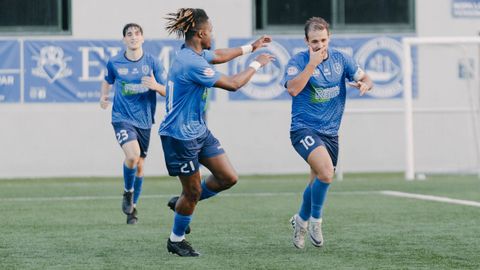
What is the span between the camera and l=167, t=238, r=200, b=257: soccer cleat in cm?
963

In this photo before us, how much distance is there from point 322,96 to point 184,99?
4.97ft

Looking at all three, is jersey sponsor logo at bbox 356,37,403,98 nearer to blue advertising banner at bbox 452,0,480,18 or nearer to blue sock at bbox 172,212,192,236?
blue advertising banner at bbox 452,0,480,18

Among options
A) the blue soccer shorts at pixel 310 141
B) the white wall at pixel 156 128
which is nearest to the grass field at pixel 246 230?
the blue soccer shorts at pixel 310 141

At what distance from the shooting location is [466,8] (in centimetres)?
2441

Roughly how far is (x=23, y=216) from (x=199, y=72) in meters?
5.15

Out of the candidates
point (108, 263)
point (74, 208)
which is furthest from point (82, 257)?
point (74, 208)

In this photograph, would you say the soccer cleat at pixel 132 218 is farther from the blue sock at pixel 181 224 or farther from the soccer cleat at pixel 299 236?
the blue sock at pixel 181 224

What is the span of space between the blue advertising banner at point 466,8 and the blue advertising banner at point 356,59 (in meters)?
1.33

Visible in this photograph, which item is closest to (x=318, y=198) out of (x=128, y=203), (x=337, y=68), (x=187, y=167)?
(x=337, y=68)

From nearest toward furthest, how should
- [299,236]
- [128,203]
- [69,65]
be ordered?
1. [299,236]
2. [128,203]
3. [69,65]

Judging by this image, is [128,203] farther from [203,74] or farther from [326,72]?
[203,74]

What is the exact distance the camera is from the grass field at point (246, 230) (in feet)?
30.3

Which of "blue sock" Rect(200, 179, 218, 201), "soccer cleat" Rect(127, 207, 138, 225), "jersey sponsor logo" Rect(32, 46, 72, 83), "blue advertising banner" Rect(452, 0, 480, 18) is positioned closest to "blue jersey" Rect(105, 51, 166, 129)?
"soccer cleat" Rect(127, 207, 138, 225)

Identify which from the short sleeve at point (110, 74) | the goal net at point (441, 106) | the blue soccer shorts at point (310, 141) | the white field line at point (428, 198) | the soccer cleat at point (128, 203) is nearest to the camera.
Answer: the blue soccer shorts at point (310, 141)
